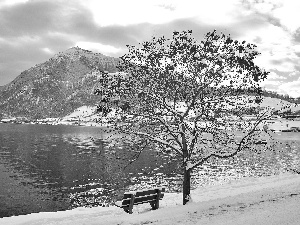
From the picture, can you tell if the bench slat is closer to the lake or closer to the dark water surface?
the dark water surface

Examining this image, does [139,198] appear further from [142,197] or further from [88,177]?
[88,177]

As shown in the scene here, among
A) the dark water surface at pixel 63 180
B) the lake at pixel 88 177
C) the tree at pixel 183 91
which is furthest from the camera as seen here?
the lake at pixel 88 177

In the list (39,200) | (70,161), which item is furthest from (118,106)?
(70,161)

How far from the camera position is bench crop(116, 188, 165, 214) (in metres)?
20.4

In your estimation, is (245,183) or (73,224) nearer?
(73,224)

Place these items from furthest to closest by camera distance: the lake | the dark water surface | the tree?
the lake
the dark water surface
the tree

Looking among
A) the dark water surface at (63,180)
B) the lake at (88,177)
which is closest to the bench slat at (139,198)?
the dark water surface at (63,180)

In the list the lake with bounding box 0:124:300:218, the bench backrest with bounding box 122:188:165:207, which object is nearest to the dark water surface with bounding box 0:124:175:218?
the lake with bounding box 0:124:300:218

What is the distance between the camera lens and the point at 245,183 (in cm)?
3691

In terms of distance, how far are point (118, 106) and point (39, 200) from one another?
24.4 m

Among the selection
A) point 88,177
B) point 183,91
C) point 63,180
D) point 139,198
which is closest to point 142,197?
point 139,198

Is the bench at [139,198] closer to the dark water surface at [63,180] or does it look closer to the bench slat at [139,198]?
the bench slat at [139,198]

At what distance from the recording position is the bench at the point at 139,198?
2041 centimetres

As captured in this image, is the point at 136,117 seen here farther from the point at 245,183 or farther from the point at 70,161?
the point at 70,161
